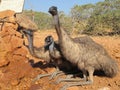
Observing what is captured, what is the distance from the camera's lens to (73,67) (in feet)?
20.1

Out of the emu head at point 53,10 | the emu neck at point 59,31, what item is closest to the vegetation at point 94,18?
the emu neck at point 59,31

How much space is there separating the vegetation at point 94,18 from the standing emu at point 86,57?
561 centimetres

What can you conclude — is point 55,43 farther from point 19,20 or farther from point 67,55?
point 19,20

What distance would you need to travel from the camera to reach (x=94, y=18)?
1284 cm

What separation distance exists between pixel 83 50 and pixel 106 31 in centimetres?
666

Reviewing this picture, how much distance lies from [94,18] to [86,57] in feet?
23.9

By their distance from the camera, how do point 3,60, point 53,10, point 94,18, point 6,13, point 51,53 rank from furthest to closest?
point 94,18 < point 6,13 < point 3,60 < point 51,53 < point 53,10

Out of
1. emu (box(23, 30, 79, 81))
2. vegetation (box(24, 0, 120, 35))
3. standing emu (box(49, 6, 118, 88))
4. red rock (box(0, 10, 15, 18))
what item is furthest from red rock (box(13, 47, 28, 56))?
vegetation (box(24, 0, 120, 35))

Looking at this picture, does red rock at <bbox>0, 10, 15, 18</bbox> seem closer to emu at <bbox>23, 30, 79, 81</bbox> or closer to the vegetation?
emu at <bbox>23, 30, 79, 81</bbox>

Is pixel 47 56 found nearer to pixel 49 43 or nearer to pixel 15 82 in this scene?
pixel 49 43

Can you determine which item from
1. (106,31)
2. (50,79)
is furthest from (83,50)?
(106,31)

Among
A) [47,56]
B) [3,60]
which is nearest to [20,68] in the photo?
[3,60]

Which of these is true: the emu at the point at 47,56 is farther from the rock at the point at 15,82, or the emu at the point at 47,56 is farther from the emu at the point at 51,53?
the rock at the point at 15,82

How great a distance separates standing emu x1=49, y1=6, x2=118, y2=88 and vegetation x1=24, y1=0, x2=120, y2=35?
5609mm
